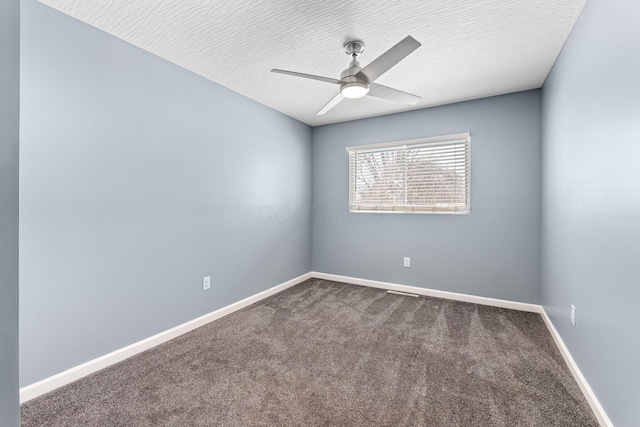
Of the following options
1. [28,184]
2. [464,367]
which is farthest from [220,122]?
[464,367]

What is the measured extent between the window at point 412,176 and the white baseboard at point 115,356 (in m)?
2.14

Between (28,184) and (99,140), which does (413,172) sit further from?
(28,184)

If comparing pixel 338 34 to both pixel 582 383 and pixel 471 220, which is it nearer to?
pixel 471 220

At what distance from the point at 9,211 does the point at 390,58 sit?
1.93m

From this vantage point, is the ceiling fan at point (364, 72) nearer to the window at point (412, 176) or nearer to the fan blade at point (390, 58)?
the fan blade at point (390, 58)


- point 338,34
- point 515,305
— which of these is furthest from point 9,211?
point 515,305

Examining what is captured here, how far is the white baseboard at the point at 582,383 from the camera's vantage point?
139cm

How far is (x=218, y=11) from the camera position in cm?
174

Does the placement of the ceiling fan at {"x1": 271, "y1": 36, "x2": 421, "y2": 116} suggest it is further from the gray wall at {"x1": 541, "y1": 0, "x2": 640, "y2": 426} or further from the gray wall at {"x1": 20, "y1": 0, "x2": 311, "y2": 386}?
the gray wall at {"x1": 20, "y1": 0, "x2": 311, "y2": 386}

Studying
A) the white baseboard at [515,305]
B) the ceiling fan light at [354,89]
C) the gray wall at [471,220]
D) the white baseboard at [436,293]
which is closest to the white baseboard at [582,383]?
the white baseboard at [515,305]

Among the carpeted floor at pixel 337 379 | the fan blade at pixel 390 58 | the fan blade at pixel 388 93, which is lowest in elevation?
the carpeted floor at pixel 337 379

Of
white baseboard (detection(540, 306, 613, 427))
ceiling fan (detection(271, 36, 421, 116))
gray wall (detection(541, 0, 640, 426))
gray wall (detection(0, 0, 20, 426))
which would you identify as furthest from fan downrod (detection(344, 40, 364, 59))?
white baseboard (detection(540, 306, 613, 427))

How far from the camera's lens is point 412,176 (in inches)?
139

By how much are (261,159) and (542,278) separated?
3.30m
